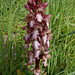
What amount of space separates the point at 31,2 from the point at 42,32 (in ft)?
0.74

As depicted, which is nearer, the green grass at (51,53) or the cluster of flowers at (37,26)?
the cluster of flowers at (37,26)

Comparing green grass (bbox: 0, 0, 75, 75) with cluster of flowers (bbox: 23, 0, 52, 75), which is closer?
cluster of flowers (bbox: 23, 0, 52, 75)

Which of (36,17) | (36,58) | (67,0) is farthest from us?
(67,0)

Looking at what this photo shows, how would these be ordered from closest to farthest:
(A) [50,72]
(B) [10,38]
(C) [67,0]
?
(B) [10,38] < (A) [50,72] < (C) [67,0]

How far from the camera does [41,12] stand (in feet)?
3.21

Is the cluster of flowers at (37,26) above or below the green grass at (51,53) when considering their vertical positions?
above

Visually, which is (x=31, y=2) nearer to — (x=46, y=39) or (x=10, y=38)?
(x=46, y=39)

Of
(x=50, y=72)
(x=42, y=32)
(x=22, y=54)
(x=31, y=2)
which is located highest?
(x=31, y=2)

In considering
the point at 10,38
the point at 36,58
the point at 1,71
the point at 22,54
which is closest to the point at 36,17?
the point at 36,58

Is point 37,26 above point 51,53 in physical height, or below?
above

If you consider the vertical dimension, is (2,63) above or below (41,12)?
below

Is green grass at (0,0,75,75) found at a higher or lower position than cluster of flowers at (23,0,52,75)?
lower

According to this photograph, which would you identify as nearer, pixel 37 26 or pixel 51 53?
pixel 37 26

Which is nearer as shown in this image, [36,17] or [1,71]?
[36,17]
